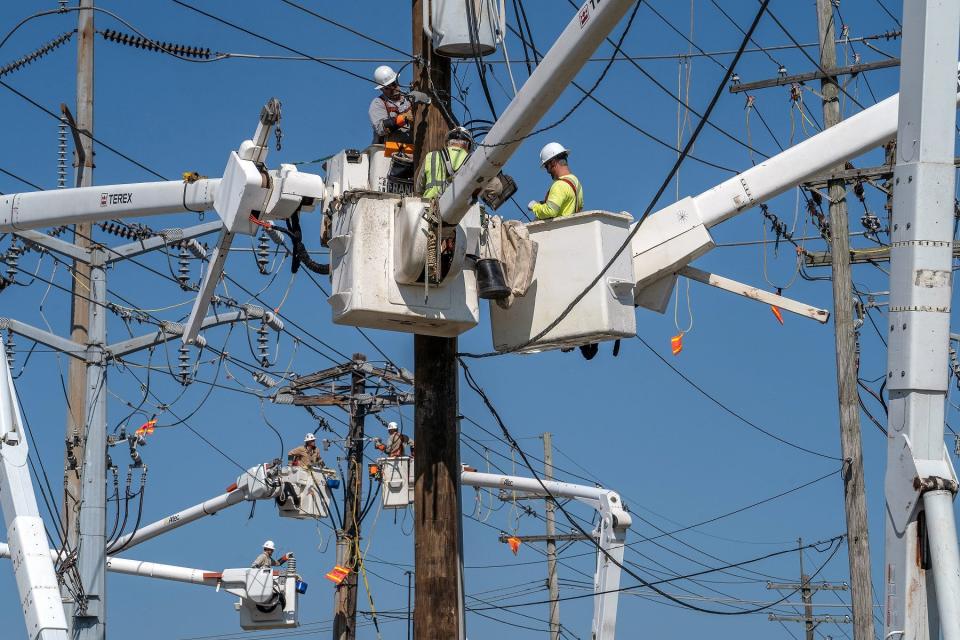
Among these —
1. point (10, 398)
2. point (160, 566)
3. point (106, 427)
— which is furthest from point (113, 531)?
point (10, 398)

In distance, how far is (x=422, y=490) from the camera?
10.3 m

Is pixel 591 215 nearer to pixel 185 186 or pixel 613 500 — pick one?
pixel 185 186

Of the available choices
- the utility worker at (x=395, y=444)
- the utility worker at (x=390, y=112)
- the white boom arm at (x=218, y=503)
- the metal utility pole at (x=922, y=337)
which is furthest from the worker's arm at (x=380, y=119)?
the utility worker at (x=395, y=444)

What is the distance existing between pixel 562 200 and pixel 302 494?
463 inches

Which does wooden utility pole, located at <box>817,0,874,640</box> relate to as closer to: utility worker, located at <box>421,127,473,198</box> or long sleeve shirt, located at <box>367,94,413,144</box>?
long sleeve shirt, located at <box>367,94,413,144</box>

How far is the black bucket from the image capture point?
34.3ft

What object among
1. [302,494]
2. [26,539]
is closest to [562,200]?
[26,539]

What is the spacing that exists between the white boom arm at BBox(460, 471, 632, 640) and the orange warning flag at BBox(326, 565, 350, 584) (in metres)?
5.66

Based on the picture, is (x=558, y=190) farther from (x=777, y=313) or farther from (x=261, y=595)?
(x=261, y=595)

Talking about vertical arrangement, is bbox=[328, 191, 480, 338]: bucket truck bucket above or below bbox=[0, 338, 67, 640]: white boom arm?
above

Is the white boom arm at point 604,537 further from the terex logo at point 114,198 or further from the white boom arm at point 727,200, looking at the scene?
the terex logo at point 114,198

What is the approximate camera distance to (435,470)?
34.0 ft

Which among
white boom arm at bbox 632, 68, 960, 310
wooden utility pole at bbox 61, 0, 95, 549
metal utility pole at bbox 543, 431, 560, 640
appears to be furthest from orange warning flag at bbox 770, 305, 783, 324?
metal utility pole at bbox 543, 431, 560, 640

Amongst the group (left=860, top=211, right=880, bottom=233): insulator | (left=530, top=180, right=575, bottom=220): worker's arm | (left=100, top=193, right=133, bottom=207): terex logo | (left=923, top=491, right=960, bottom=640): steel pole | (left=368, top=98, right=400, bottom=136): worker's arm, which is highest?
(left=860, top=211, right=880, bottom=233): insulator
